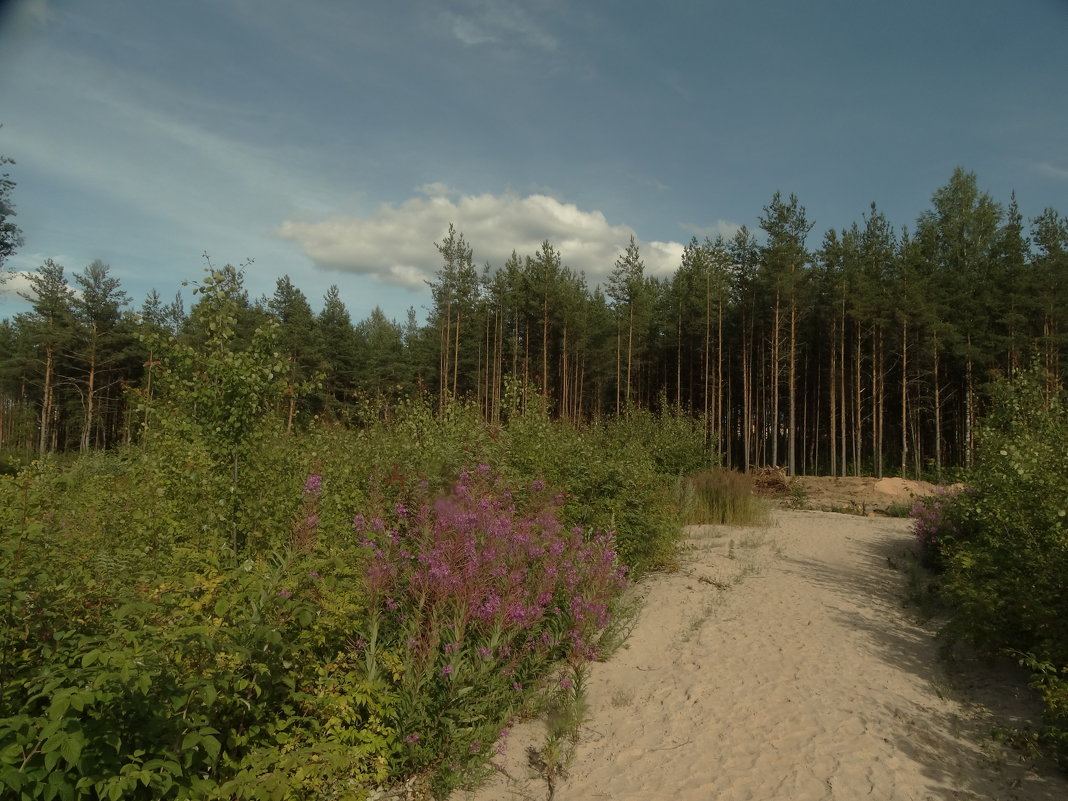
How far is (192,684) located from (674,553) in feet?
26.3

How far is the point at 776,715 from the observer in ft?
16.3

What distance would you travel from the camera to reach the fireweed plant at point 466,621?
392cm

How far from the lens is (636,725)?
4.93 meters

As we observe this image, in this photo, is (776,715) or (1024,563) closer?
(776,715)

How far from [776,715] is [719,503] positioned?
30.4 ft

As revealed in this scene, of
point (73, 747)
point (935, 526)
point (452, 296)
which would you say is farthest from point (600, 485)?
point (452, 296)

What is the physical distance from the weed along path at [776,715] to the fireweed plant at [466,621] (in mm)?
327

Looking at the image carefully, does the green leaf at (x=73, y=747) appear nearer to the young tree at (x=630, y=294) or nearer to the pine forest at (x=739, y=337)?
the pine forest at (x=739, y=337)

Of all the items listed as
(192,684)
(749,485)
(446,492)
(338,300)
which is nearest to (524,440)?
(446,492)

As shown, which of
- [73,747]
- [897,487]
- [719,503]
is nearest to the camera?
[73,747]

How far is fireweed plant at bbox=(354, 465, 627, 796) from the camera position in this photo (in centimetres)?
392

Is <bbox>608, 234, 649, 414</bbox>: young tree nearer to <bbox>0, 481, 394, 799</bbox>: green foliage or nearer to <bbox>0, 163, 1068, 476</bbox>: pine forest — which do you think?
<bbox>0, 163, 1068, 476</bbox>: pine forest

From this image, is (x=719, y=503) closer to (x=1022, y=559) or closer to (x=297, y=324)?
(x=1022, y=559)

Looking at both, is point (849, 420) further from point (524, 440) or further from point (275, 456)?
point (275, 456)
